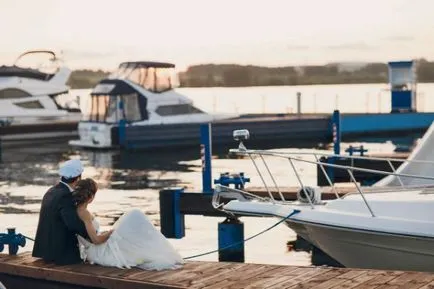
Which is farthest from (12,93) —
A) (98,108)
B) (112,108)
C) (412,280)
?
(412,280)

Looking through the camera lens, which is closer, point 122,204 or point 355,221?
point 355,221

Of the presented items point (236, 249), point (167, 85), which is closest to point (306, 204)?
point (236, 249)

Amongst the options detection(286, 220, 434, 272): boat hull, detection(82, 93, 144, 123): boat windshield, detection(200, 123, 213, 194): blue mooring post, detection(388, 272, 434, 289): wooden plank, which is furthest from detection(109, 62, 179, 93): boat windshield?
detection(388, 272, 434, 289): wooden plank

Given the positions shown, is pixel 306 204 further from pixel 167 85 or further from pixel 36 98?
pixel 36 98

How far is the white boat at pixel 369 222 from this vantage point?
36.6ft

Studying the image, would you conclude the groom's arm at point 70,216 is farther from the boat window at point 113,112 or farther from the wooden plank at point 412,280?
the boat window at point 113,112

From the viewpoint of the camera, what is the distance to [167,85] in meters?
46.1

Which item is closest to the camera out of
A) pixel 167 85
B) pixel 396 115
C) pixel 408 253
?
pixel 408 253

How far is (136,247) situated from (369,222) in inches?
122

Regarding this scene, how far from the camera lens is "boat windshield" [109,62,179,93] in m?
45.5

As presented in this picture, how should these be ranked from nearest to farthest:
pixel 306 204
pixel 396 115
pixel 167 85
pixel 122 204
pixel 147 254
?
pixel 147 254 → pixel 306 204 → pixel 122 204 → pixel 167 85 → pixel 396 115

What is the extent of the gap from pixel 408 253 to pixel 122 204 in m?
13.1

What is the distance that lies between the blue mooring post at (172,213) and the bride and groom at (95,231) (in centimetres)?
542

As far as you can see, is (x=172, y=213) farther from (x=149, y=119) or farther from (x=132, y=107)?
(x=132, y=107)
